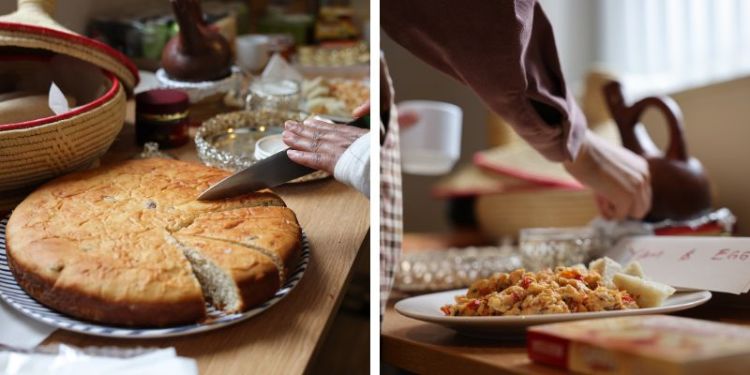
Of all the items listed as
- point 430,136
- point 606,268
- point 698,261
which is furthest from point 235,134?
point 430,136

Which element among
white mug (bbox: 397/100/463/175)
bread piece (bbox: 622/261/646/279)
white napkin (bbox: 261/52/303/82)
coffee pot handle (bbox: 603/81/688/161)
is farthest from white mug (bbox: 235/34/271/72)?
white mug (bbox: 397/100/463/175)

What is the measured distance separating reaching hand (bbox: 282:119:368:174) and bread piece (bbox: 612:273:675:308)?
0.29m

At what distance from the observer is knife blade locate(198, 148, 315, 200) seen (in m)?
0.74

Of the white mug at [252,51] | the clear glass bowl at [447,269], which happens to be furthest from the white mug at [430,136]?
the white mug at [252,51]

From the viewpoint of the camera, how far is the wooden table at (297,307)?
0.61m

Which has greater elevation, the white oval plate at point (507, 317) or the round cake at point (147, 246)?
the round cake at point (147, 246)

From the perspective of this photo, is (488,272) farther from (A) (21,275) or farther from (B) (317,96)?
(A) (21,275)

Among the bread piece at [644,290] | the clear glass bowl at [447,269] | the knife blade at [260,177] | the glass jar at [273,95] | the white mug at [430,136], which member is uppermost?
the glass jar at [273,95]

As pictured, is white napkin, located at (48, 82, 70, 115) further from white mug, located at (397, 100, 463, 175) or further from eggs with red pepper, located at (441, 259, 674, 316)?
white mug, located at (397, 100, 463, 175)

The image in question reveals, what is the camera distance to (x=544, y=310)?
722 mm

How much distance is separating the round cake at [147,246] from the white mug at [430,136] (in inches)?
40.3

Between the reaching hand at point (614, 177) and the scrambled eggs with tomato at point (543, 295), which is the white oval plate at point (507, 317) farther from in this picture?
the reaching hand at point (614, 177)

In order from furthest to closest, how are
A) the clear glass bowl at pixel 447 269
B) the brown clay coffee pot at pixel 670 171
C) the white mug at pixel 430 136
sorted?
the white mug at pixel 430 136 → the brown clay coffee pot at pixel 670 171 → the clear glass bowl at pixel 447 269

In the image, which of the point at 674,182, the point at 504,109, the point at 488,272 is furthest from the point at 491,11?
the point at 674,182
